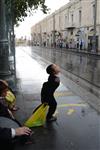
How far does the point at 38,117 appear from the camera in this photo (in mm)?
7371

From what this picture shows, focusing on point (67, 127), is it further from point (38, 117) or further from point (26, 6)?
point (26, 6)

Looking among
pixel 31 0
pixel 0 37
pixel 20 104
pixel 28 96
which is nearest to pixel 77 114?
pixel 20 104

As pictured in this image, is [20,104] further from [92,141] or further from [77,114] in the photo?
[92,141]

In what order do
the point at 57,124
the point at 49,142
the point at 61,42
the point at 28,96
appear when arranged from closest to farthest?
the point at 49,142, the point at 57,124, the point at 28,96, the point at 61,42

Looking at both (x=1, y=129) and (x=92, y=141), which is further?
(x=92, y=141)

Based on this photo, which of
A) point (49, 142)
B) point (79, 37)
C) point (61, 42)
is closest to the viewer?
point (49, 142)

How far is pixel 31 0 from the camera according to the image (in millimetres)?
22469

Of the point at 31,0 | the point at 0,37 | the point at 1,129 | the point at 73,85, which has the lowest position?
the point at 73,85

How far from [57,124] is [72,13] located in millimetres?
56599

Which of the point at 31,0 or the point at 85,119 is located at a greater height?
the point at 31,0

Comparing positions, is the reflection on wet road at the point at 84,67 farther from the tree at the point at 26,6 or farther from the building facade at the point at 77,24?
the building facade at the point at 77,24

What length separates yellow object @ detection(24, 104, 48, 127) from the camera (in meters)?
7.25

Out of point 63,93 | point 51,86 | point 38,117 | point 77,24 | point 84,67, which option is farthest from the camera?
point 77,24

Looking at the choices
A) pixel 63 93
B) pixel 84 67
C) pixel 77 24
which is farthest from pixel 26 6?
pixel 77 24
